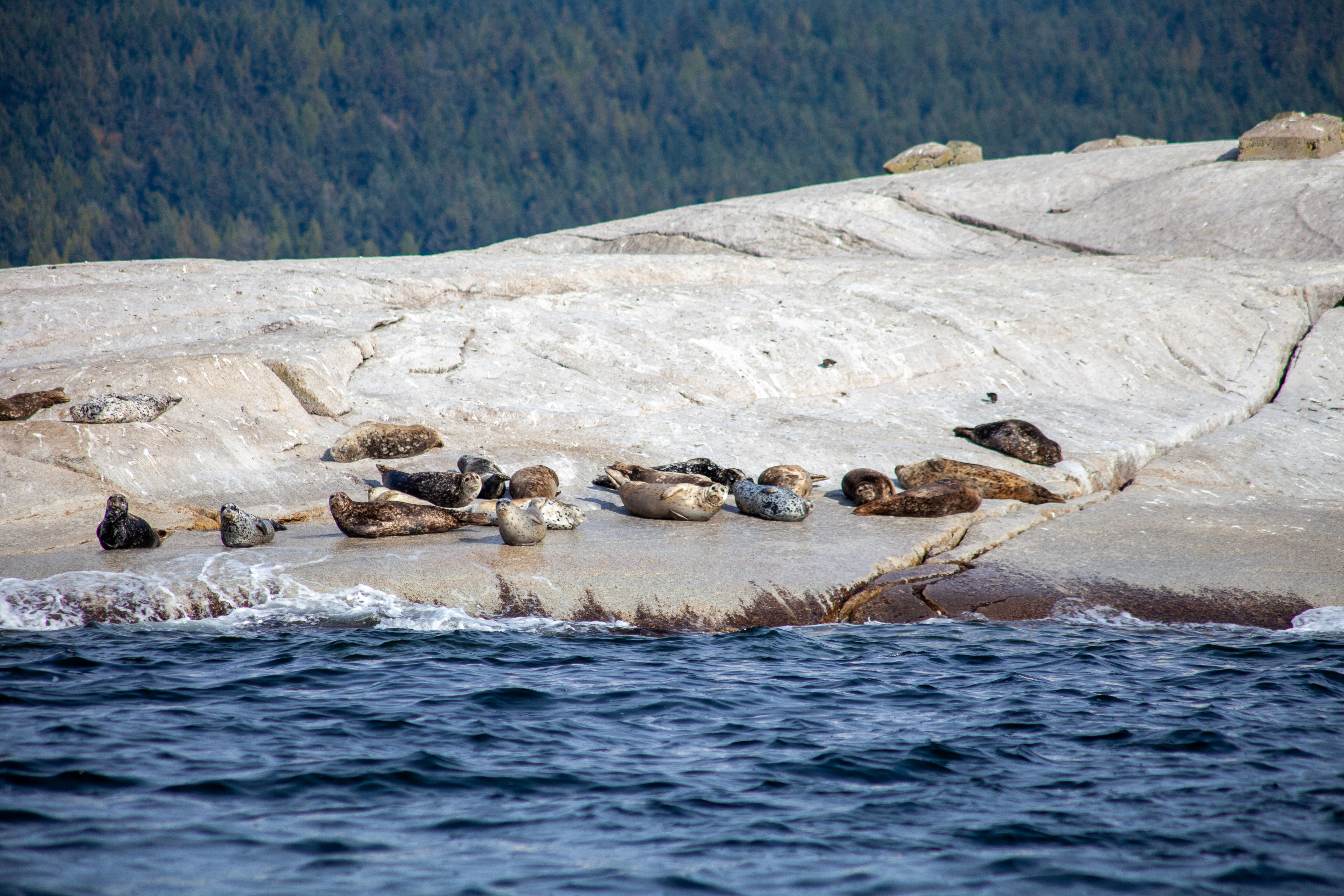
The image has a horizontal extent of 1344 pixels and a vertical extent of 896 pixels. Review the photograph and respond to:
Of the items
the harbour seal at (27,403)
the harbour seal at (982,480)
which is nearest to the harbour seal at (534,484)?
the harbour seal at (982,480)

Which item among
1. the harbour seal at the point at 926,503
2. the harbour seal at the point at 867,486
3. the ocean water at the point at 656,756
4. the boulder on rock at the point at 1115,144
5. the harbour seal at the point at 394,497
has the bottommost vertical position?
the ocean water at the point at 656,756

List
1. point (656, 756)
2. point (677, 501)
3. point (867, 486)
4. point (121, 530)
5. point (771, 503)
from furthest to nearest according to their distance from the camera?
1. point (867, 486)
2. point (771, 503)
3. point (677, 501)
4. point (121, 530)
5. point (656, 756)

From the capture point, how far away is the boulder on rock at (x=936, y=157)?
78.8 feet

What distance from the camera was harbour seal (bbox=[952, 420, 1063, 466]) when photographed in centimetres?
1009

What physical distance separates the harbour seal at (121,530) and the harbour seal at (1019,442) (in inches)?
279

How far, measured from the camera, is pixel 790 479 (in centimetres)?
→ 898

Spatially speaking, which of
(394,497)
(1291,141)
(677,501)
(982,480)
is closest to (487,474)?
(394,497)

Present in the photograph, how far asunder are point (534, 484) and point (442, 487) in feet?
2.24

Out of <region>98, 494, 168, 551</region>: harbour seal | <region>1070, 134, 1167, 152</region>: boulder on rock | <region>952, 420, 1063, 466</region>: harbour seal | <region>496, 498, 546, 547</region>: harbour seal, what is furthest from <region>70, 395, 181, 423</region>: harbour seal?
<region>1070, 134, 1167, 152</region>: boulder on rock

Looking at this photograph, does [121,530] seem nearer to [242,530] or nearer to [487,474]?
[242,530]

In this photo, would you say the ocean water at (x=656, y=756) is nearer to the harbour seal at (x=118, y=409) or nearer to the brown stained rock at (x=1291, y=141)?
the harbour seal at (x=118, y=409)

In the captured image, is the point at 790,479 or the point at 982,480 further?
the point at 982,480

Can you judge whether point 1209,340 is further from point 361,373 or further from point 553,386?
point 361,373

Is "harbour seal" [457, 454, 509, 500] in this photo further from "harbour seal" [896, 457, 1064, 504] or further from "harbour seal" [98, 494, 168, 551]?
"harbour seal" [896, 457, 1064, 504]
